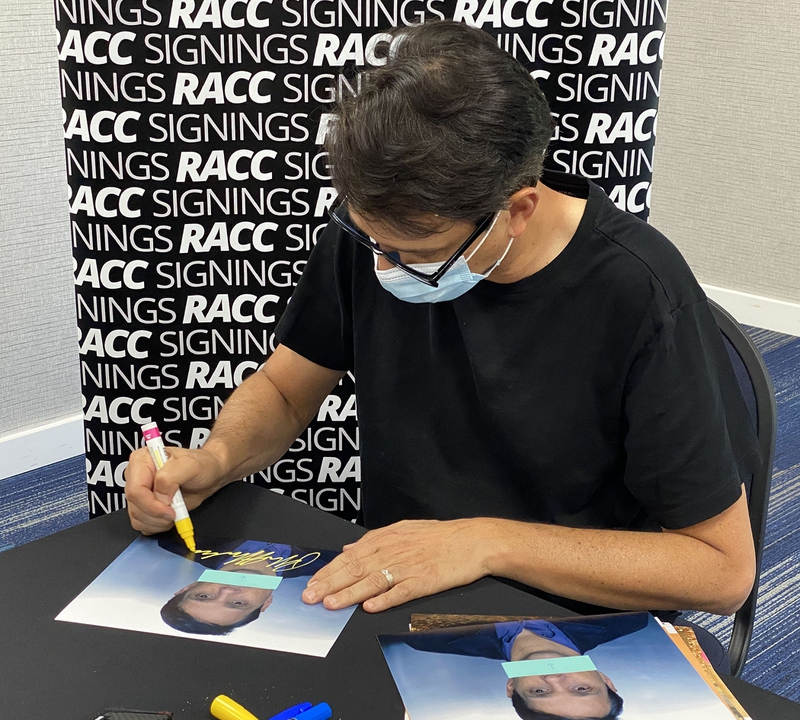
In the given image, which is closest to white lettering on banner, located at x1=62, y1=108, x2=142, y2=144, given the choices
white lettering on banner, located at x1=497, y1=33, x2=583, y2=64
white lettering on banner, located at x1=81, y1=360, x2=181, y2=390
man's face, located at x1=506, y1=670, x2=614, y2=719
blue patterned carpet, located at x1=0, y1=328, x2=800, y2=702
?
white lettering on banner, located at x1=81, y1=360, x2=181, y2=390

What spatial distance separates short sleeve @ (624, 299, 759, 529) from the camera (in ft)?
3.60

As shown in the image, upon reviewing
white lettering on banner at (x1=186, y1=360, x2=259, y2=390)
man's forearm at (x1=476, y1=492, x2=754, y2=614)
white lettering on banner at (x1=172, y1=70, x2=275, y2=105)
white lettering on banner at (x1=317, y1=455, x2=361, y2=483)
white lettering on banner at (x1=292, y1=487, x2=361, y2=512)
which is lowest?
white lettering on banner at (x1=292, y1=487, x2=361, y2=512)

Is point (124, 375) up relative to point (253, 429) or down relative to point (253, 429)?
down

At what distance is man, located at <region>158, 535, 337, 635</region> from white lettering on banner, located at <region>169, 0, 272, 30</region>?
1.04m

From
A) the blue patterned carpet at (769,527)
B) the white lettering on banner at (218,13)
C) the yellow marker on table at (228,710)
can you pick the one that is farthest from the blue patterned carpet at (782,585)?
the white lettering on banner at (218,13)

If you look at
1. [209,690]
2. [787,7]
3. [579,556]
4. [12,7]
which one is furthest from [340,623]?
[787,7]

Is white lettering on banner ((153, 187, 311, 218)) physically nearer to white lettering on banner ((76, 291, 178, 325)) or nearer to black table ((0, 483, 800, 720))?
white lettering on banner ((76, 291, 178, 325))

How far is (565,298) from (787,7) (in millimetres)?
3130

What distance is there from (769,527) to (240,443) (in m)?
1.98

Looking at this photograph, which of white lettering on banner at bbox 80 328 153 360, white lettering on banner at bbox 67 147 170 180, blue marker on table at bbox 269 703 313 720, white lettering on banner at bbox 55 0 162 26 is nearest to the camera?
blue marker on table at bbox 269 703 313 720

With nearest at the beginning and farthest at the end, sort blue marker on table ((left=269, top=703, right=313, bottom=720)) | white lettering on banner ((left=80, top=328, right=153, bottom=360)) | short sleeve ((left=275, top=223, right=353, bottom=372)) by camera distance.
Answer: blue marker on table ((left=269, top=703, right=313, bottom=720)), short sleeve ((left=275, top=223, right=353, bottom=372)), white lettering on banner ((left=80, top=328, right=153, bottom=360))

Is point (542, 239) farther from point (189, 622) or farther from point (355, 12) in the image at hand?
point (355, 12)

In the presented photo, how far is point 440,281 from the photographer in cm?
116
